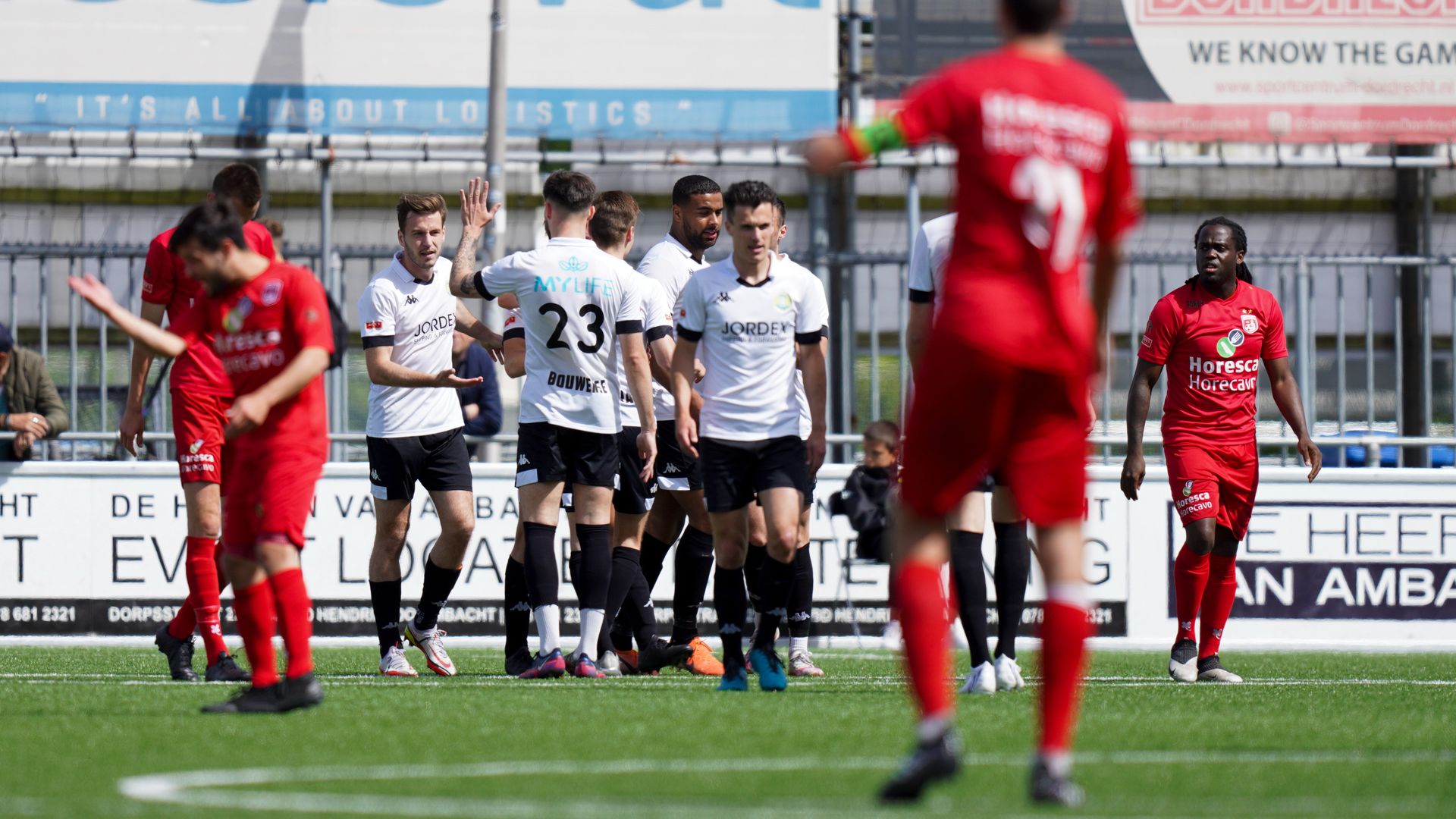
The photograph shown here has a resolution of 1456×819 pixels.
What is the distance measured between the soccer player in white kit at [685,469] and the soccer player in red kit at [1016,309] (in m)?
4.68

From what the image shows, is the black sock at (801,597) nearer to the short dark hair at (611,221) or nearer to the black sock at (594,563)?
the black sock at (594,563)

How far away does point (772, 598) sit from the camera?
7.91 meters

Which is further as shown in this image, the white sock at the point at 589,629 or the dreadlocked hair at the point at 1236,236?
the dreadlocked hair at the point at 1236,236

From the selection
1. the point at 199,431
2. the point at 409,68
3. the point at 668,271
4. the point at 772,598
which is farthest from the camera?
the point at 409,68

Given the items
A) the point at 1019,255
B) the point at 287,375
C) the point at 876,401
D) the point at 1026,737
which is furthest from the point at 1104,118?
the point at 876,401

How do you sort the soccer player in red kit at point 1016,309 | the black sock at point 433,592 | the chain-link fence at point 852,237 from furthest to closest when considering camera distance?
the chain-link fence at point 852,237
the black sock at point 433,592
the soccer player in red kit at point 1016,309

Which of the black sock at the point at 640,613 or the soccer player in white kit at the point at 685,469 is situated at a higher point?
the soccer player in white kit at the point at 685,469

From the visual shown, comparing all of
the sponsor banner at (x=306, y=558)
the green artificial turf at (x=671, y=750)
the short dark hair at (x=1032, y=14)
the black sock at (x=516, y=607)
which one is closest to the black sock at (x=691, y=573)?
the black sock at (x=516, y=607)

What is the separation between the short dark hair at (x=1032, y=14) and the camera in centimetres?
461

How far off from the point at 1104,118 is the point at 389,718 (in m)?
3.14

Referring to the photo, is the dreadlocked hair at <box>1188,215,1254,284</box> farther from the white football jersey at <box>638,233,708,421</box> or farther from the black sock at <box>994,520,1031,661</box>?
the white football jersey at <box>638,233,708,421</box>

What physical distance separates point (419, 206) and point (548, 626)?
1946 mm

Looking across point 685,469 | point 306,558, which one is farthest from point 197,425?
point 306,558

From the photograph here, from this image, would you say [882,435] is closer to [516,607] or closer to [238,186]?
[516,607]
